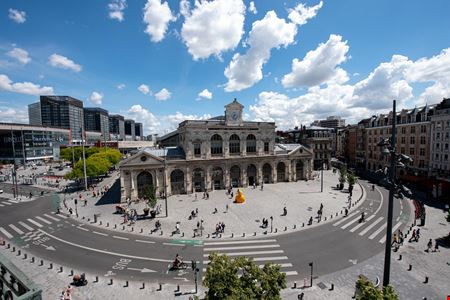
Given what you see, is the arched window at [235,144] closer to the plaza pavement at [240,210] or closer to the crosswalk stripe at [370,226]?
the plaza pavement at [240,210]

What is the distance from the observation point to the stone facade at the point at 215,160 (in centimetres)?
4538

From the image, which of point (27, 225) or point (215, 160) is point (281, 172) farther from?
point (27, 225)

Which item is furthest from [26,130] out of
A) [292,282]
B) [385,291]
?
[385,291]

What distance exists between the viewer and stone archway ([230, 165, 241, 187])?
54.5m

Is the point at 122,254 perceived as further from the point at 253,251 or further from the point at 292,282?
the point at 292,282

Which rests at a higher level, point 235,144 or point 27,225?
point 235,144

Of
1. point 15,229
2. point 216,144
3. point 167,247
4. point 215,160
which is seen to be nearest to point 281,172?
point 215,160

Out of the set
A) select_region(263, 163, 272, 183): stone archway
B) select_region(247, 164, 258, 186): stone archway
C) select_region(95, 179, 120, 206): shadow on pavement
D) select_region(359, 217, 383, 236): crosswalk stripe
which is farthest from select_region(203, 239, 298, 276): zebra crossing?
select_region(263, 163, 272, 183): stone archway

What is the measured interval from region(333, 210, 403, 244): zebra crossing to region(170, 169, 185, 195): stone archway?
31504 mm

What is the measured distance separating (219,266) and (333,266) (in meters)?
15.9

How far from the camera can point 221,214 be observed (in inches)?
1448

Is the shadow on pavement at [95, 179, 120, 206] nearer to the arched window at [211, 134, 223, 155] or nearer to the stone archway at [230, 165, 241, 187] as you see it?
the arched window at [211, 134, 223, 155]

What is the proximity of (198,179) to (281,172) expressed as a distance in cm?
2385

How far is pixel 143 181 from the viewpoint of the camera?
150 ft
